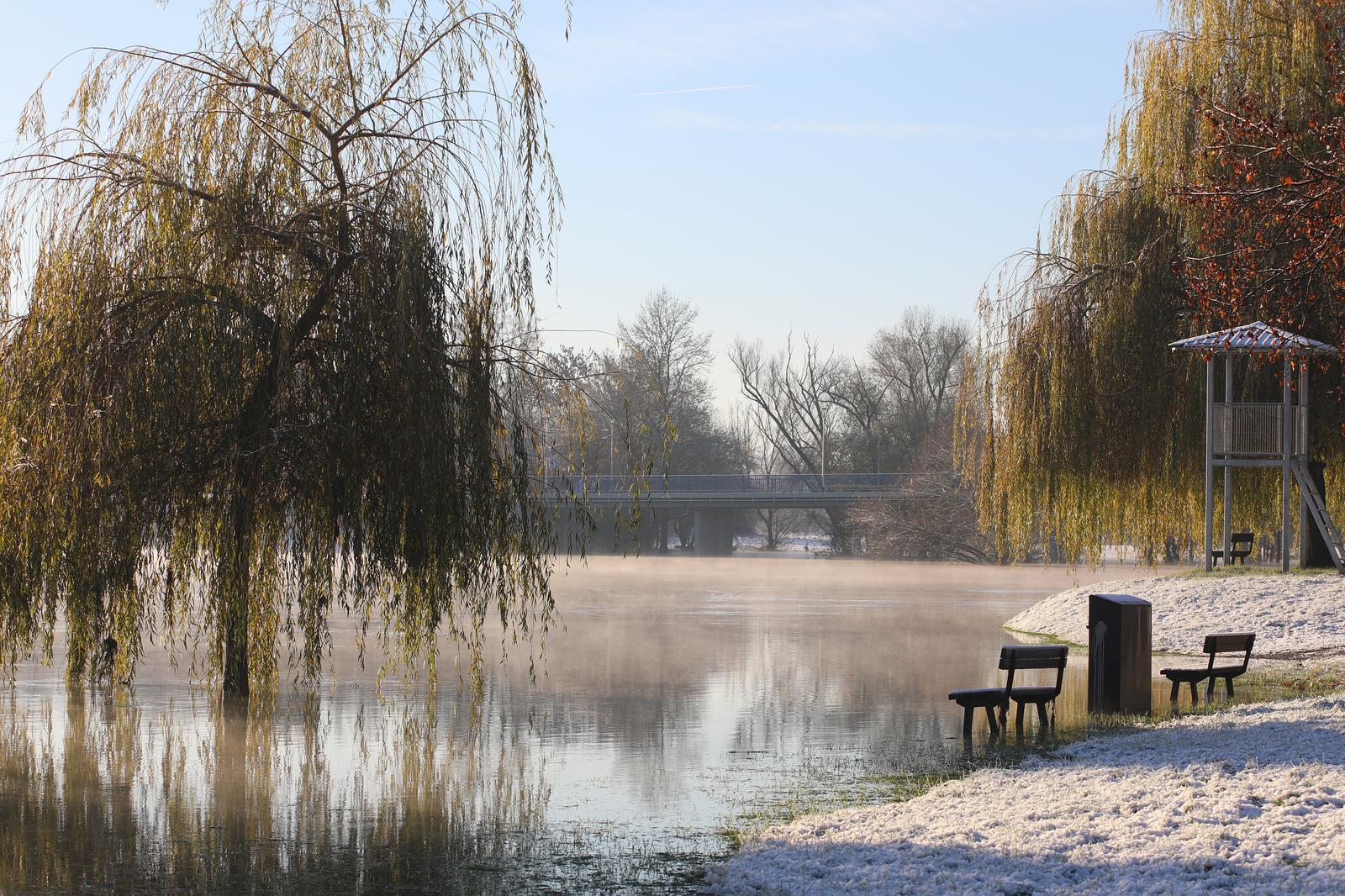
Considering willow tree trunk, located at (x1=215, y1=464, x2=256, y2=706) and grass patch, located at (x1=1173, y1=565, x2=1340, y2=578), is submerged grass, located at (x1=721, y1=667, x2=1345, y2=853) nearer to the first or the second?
willow tree trunk, located at (x1=215, y1=464, x2=256, y2=706)

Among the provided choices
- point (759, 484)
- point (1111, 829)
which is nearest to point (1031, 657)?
point (1111, 829)

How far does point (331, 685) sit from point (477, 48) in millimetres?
8374

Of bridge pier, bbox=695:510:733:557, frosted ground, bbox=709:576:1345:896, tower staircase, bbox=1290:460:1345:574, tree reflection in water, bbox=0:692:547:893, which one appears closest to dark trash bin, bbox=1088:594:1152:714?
frosted ground, bbox=709:576:1345:896

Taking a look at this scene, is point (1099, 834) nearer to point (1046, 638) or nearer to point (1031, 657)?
point (1031, 657)

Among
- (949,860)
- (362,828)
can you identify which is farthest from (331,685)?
(949,860)

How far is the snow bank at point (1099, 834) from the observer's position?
25.2ft

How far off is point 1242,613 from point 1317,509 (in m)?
4.04

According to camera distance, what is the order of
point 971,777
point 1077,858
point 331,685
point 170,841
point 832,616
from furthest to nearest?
point 832,616, point 331,685, point 971,777, point 170,841, point 1077,858

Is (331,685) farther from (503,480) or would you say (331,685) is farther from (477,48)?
(477,48)

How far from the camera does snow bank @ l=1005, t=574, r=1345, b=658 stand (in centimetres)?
2039

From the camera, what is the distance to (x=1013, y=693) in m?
13.7

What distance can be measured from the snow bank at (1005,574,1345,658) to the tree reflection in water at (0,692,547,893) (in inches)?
479

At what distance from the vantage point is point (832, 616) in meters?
29.4

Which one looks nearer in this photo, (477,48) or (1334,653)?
(477,48)
